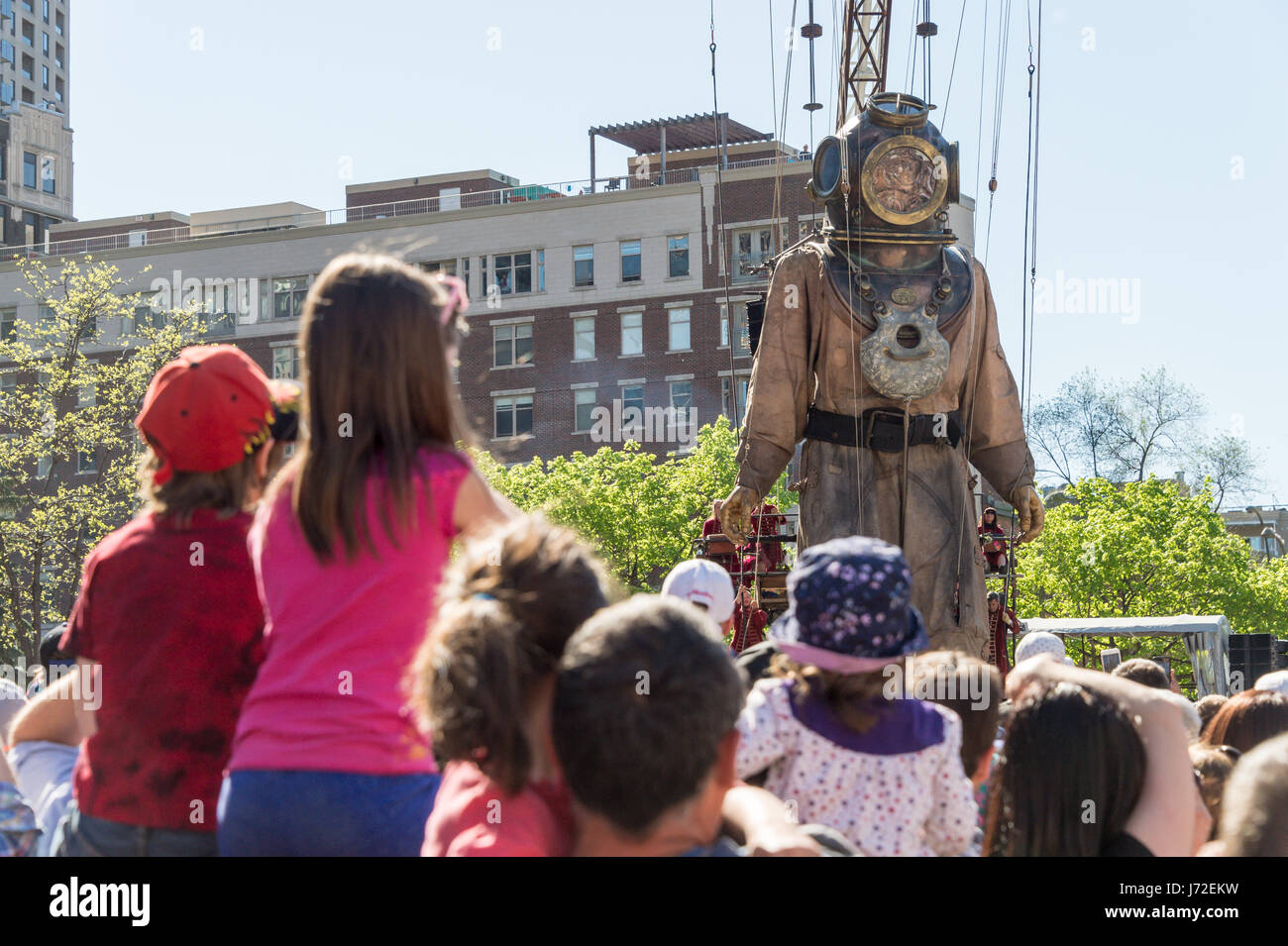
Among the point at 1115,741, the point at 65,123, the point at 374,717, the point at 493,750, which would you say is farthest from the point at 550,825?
the point at 65,123

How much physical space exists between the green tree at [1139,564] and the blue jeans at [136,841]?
4049 centimetres

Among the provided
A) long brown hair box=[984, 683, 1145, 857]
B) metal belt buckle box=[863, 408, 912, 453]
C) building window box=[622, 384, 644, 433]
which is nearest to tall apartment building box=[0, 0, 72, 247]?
building window box=[622, 384, 644, 433]

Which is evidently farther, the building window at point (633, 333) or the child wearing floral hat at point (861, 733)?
the building window at point (633, 333)

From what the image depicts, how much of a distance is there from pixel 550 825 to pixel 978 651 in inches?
206

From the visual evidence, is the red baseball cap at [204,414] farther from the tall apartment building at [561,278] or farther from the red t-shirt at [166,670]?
the tall apartment building at [561,278]

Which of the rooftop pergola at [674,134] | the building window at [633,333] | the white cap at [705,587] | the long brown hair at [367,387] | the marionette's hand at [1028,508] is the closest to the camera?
the long brown hair at [367,387]

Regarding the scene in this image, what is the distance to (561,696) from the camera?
2.45 metres

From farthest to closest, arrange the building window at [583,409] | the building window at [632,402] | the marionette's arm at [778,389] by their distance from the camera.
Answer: the building window at [583,409] → the building window at [632,402] → the marionette's arm at [778,389]

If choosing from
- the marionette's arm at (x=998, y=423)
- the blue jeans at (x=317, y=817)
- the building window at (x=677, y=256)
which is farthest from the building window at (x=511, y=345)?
the blue jeans at (x=317, y=817)

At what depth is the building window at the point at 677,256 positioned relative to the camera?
54.9 meters

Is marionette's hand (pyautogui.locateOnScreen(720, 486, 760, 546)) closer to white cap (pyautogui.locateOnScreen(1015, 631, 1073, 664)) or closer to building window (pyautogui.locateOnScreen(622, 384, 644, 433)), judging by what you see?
white cap (pyautogui.locateOnScreen(1015, 631, 1073, 664))

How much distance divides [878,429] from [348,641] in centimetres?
488

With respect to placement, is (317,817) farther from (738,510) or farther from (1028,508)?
(1028,508)
